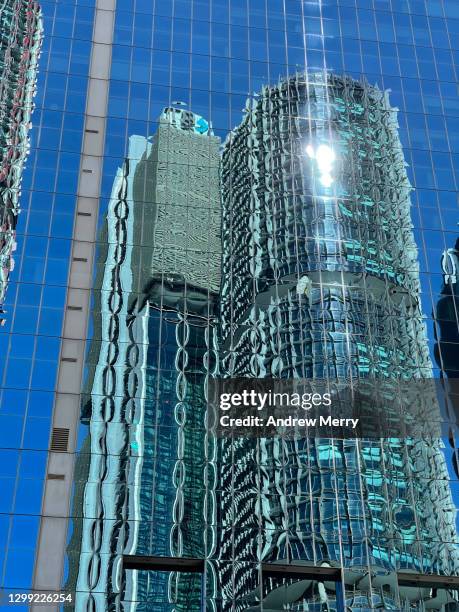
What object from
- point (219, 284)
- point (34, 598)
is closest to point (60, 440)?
point (34, 598)

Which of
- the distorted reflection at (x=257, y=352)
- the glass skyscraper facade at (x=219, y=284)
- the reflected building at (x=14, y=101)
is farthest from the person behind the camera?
the reflected building at (x=14, y=101)

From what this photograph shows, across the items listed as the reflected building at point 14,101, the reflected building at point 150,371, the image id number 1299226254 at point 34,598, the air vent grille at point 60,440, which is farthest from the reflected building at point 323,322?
the reflected building at point 14,101

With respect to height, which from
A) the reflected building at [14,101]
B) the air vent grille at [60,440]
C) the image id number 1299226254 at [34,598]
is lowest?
the image id number 1299226254 at [34,598]

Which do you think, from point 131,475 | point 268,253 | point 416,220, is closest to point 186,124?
point 268,253

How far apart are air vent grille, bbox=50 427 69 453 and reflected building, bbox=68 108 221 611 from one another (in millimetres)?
720

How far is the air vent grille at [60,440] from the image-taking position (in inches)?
1368

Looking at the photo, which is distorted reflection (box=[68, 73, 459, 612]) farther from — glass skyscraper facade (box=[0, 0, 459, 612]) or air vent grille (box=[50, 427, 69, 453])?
air vent grille (box=[50, 427, 69, 453])

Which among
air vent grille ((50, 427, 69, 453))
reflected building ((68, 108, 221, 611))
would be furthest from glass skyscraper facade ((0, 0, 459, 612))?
air vent grille ((50, 427, 69, 453))

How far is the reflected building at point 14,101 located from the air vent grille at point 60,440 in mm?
4894

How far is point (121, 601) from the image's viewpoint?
32.2 meters

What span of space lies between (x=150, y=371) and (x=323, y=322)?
→ 7252mm

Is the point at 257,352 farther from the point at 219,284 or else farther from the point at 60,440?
the point at 60,440

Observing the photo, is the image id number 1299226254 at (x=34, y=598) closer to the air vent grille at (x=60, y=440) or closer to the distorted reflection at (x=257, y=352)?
the distorted reflection at (x=257, y=352)

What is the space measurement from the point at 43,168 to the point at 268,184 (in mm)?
9596
